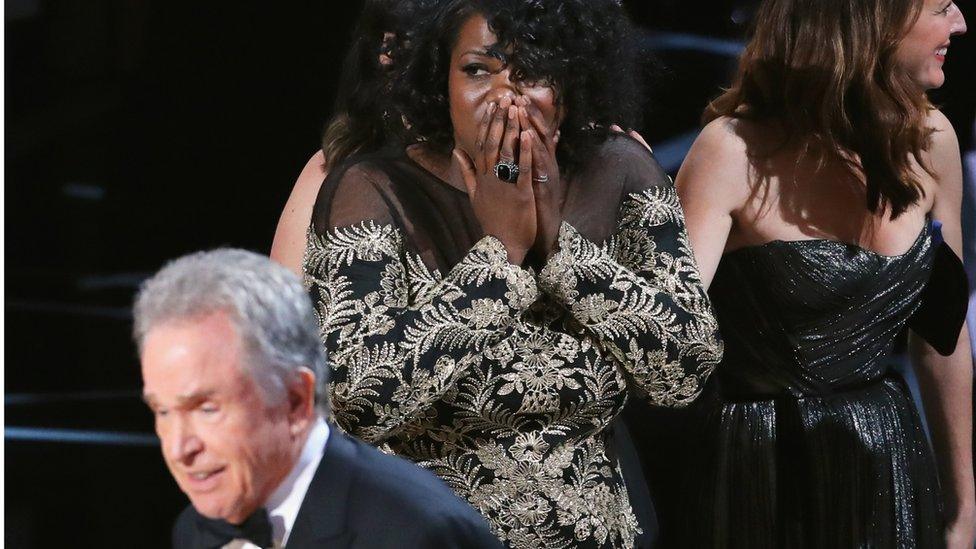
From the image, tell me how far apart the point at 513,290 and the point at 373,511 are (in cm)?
53

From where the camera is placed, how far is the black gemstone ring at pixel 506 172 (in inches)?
73.5

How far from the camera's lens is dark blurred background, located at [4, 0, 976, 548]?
359 cm

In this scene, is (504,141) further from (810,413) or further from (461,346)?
(810,413)

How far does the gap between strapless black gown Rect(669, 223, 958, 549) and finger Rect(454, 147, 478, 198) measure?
639mm

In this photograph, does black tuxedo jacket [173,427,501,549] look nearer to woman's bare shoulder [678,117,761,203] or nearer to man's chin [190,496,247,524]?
man's chin [190,496,247,524]

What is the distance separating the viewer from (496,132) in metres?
1.86

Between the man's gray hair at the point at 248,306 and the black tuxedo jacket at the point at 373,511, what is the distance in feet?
0.36

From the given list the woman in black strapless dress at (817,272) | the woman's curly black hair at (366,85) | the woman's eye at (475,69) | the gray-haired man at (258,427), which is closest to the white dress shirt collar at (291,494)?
the gray-haired man at (258,427)

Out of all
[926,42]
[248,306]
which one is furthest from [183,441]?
[926,42]

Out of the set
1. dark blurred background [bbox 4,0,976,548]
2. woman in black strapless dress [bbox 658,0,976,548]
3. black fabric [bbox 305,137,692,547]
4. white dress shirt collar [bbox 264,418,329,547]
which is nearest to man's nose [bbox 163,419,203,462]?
white dress shirt collar [bbox 264,418,329,547]

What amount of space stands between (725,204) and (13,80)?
225 centimetres

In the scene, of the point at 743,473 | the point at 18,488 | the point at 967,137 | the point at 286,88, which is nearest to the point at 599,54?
the point at 743,473

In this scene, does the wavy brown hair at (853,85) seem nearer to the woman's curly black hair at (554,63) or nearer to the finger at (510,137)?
the woman's curly black hair at (554,63)

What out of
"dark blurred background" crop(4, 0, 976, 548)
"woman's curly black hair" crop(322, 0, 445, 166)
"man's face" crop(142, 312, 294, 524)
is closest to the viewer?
"man's face" crop(142, 312, 294, 524)
